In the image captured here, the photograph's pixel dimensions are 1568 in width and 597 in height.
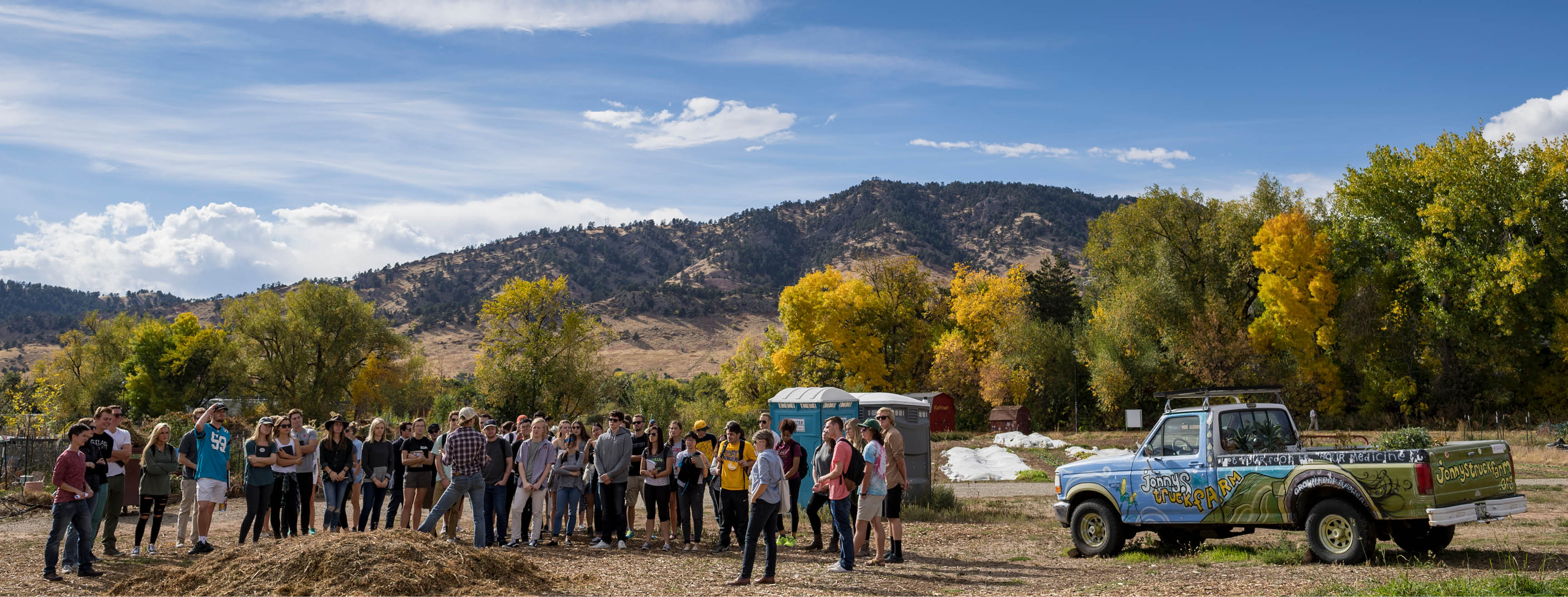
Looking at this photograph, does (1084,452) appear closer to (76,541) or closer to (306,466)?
(306,466)

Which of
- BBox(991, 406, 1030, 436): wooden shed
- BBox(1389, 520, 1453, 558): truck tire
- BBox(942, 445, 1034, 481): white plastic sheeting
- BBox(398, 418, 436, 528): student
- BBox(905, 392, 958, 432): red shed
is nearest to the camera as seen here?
BBox(1389, 520, 1453, 558): truck tire

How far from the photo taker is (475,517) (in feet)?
37.4

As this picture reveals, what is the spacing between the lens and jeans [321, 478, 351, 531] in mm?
12414

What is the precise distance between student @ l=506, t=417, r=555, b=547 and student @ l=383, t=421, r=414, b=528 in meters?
1.84

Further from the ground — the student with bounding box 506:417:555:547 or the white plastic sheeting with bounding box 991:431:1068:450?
the student with bounding box 506:417:555:547

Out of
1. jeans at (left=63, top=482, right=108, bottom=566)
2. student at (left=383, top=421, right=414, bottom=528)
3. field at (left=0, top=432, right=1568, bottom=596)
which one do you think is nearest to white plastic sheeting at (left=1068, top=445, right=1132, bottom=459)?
field at (left=0, top=432, right=1568, bottom=596)

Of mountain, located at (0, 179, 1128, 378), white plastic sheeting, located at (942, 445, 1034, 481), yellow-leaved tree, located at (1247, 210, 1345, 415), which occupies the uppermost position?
mountain, located at (0, 179, 1128, 378)

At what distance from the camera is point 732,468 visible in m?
10.3

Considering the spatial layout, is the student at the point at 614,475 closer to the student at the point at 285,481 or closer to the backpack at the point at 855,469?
the backpack at the point at 855,469

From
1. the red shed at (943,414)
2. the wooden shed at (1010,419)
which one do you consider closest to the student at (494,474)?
the red shed at (943,414)

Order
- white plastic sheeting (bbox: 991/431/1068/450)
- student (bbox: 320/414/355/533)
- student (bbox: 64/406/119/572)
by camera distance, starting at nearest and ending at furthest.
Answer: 1. student (bbox: 64/406/119/572)
2. student (bbox: 320/414/355/533)
3. white plastic sheeting (bbox: 991/431/1068/450)

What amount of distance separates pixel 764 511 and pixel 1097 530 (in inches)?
186

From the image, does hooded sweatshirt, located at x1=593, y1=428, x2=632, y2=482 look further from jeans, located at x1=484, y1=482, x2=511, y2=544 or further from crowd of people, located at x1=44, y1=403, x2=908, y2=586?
jeans, located at x1=484, y1=482, x2=511, y2=544

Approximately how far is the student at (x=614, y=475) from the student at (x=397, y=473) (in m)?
2.84
